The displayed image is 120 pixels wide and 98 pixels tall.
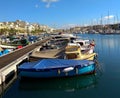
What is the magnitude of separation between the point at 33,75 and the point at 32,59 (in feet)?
24.4

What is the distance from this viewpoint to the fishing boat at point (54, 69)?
2469 centimetres

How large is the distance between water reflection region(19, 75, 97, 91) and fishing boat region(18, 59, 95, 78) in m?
0.56

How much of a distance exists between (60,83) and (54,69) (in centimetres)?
153

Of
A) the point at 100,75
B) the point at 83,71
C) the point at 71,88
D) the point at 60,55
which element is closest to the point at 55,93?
the point at 71,88

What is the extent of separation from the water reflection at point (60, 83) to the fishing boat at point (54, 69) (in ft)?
1.84

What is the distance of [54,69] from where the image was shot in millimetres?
24688

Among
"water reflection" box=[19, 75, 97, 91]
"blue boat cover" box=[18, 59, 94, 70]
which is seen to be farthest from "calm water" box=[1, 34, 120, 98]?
"blue boat cover" box=[18, 59, 94, 70]

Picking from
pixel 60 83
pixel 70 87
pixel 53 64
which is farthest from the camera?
pixel 53 64

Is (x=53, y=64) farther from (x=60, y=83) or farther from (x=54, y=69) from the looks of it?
(x=60, y=83)

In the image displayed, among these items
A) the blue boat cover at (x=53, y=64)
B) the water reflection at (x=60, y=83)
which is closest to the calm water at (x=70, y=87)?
the water reflection at (x=60, y=83)

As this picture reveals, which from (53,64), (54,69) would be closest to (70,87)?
(54,69)

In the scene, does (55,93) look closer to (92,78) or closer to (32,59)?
(92,78)

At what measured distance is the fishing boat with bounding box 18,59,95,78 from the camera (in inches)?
972

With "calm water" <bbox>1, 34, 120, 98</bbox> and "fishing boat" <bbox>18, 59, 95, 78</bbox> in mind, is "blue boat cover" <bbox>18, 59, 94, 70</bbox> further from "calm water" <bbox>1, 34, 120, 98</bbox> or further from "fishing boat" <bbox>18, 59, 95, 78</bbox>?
"calm water" <bbox>1, 34, 120, 98</bbox>
